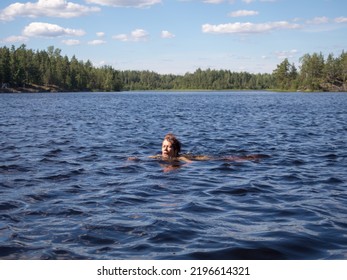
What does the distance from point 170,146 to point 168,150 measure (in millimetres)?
246

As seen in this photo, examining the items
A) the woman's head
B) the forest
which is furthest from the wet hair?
the forest

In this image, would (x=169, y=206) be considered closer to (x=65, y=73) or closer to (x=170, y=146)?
(x=170, y=146)

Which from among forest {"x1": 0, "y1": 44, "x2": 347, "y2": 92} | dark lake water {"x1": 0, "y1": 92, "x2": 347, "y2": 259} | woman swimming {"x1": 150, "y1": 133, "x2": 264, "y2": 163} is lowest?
dark lake water {"x1": 0, "y1": 92, "x2": 347, "y2": 259}

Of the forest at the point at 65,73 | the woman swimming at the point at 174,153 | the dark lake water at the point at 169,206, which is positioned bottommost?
the dark lake water at the point at 169,206

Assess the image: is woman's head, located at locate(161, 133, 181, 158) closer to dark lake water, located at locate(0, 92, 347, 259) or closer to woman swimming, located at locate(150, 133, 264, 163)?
woman swimming, located at locate(150, 133, 264, 163)

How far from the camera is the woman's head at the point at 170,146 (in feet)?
47.8

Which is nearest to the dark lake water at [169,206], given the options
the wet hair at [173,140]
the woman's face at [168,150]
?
the woman's face at [168,150]

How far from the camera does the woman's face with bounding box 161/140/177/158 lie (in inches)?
575

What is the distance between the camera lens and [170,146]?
1462 centimetres

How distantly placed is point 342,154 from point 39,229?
42.8 ft

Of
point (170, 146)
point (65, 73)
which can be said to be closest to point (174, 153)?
point (170, 146)

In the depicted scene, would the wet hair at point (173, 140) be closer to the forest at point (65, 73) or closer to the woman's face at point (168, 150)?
the woman's face at point (168, 150)
